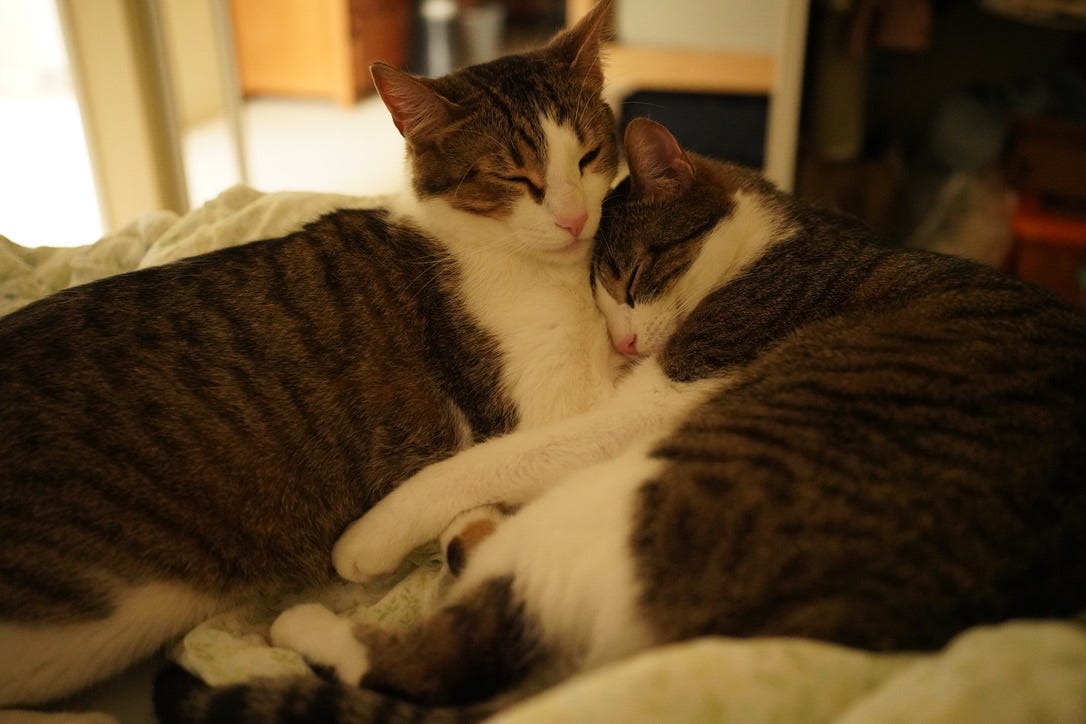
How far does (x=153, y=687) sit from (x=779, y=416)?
1.06 metres

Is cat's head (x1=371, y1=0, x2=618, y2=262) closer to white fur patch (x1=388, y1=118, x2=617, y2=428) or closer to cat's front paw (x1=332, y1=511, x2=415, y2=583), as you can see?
white fur patch (x1=388, y1=118, x2=617, y2=428)

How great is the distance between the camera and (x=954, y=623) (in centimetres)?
100

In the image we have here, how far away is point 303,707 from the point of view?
1091mm

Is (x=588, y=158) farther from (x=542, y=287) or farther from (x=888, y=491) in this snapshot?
(x=888, y=491)

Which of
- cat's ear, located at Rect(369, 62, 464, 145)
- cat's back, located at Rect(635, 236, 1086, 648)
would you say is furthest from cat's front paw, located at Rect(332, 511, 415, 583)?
cat's ear, located at Rect(369, 62, 464, 145)

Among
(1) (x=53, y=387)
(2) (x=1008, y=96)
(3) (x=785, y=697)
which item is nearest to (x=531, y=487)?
(3) (x=785, y=697)

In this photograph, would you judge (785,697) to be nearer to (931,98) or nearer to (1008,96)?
(1008,96)

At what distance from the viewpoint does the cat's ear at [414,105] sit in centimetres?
153

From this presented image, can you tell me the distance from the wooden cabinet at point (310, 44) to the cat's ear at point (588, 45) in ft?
12.5

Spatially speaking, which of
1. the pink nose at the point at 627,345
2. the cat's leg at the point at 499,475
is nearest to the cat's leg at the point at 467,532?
the cat's leg at the point at 499,475

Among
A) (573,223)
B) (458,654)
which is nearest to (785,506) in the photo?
(458,654)

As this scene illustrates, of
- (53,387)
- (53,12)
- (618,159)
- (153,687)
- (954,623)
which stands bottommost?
(153,687)

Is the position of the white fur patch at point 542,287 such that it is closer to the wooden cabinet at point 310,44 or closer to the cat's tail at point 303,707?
the cat's tail at point 303,707

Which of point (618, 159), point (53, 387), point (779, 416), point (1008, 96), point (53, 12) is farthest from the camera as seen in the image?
point (1008, 96)
